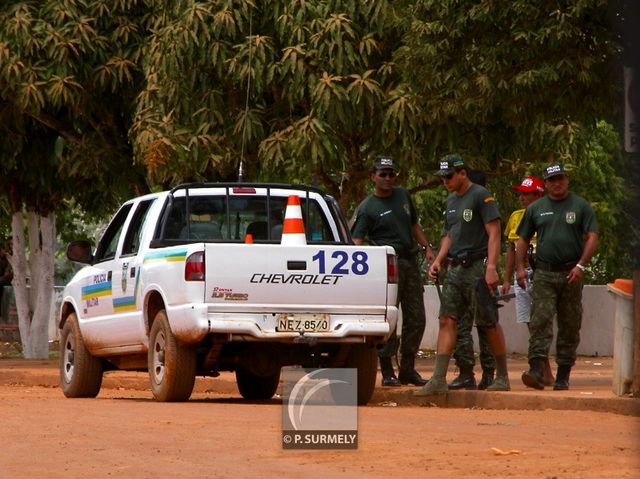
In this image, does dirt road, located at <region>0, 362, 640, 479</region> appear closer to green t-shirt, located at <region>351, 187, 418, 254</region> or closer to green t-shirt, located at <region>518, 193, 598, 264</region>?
green t-shirt, located at <region>518, 193, 598, 264</region>

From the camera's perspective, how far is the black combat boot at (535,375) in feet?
48.7

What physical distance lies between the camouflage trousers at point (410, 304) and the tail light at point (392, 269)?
4.54 feet

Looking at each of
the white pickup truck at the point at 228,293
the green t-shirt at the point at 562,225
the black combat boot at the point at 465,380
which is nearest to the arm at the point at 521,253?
the green t-shirt at the point at 562,225

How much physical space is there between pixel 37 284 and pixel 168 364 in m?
14.4

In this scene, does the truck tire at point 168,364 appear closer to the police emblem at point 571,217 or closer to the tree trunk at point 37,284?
the police emblem at point 571,217

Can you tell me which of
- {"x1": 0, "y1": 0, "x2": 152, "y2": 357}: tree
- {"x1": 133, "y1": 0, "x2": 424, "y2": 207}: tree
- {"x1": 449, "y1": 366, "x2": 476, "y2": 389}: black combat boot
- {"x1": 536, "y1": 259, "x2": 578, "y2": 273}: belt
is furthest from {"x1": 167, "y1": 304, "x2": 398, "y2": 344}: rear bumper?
{"x1": 0, "y1": 0, "x2": 152, "y2": 357}: tree

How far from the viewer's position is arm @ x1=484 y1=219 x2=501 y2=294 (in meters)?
14.2

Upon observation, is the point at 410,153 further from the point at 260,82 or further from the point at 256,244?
the point at 256,244

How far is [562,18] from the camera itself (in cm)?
1530

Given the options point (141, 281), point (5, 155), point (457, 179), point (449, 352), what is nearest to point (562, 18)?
point (457, 179)

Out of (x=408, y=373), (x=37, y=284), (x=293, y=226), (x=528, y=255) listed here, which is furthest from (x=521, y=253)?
(x=37, y=284)

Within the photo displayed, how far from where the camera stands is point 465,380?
50.2 ft

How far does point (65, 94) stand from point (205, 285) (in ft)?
26.7

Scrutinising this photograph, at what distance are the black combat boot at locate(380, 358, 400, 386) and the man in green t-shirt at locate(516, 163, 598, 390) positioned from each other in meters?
1.56
